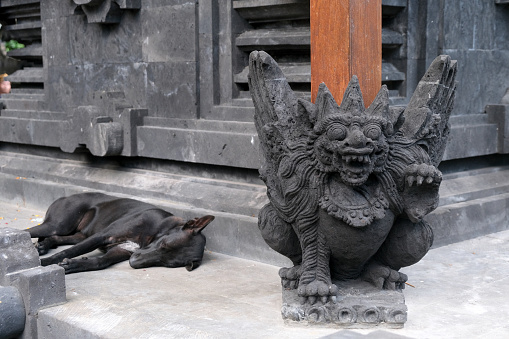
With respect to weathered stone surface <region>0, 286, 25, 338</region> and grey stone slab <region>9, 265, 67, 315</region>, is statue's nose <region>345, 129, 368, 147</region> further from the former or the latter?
weathered stone surface <region>0, 286, 25, 338</region>

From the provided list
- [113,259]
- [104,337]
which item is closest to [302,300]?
[104,337]

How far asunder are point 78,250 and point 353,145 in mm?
3046

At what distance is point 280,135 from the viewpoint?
4730 millimetres

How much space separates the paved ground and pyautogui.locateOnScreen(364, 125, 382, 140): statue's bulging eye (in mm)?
1146

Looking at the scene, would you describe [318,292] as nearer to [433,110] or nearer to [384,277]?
[384,277]

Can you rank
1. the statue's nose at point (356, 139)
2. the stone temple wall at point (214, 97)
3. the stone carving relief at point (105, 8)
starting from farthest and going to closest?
the stone carving relief at point (105, 8), the stone temple wall at point (214, 97), the statue's nose at point (356, 139)

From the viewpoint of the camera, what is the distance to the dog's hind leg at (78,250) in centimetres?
619

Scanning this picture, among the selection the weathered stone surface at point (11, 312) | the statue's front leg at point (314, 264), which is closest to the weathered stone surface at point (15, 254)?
the weathered stone surface at point (11, 312)

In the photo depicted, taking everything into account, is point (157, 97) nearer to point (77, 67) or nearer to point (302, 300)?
point (77, 67)

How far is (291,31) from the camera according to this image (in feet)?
20.9

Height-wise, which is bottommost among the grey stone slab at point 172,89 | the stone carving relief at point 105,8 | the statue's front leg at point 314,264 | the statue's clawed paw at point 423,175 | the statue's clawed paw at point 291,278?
the statue's clawed paw at point 291,278

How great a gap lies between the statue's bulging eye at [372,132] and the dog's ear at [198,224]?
82.0 inches

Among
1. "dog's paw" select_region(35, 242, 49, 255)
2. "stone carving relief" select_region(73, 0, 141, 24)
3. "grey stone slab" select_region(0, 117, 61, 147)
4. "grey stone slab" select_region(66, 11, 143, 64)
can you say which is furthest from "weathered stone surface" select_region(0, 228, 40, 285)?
"grey stone slab" select_region(0, 117, 61, 147)

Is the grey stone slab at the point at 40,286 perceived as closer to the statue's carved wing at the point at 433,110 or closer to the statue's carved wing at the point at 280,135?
the statue's carved wing at the point at 280,135
